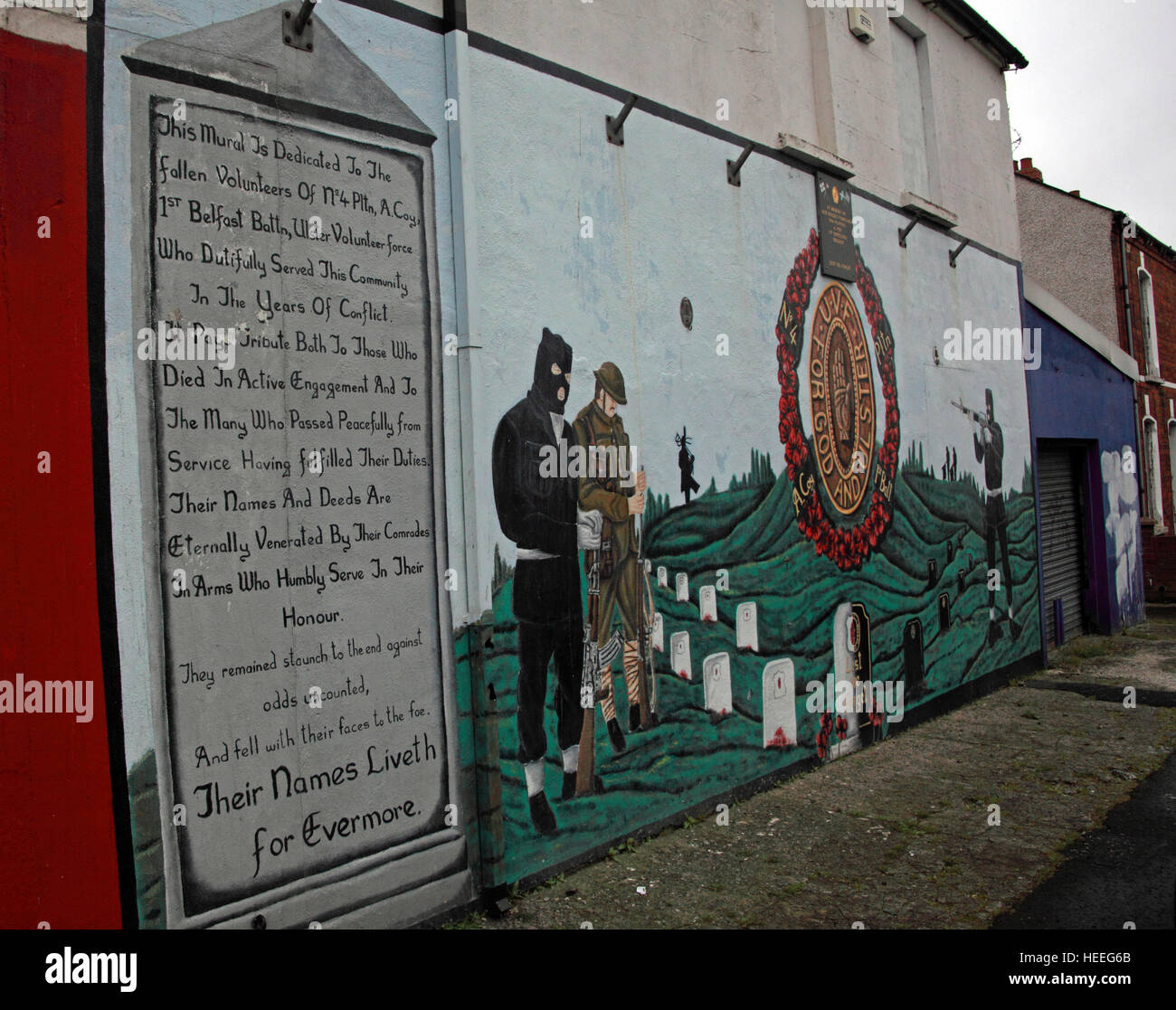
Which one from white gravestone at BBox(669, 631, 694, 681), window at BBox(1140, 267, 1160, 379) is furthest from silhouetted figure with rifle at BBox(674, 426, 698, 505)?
window at BBox(1140, 267, 1160, 379)

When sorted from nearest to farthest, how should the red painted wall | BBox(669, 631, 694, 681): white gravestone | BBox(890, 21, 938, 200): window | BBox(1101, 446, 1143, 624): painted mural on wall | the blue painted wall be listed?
1. the red painted wall
2. BBox(669, 631, 694, 681): white gravestone
3. BBox(890, 21, 938, 200): window
4. the blue painted wall
5. BBox(1101, 446, 1143, 624): painted mural on wall

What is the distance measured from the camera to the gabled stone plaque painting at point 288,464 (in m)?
3.28

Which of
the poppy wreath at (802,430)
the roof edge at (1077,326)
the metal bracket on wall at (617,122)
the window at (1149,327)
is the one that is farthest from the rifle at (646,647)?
the window at (1149,327)

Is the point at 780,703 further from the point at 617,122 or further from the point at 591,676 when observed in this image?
the point at 617,122

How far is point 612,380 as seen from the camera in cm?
521

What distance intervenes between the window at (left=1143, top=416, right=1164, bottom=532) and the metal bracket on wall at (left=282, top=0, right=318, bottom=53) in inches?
729

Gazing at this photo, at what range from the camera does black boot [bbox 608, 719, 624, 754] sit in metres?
5.02

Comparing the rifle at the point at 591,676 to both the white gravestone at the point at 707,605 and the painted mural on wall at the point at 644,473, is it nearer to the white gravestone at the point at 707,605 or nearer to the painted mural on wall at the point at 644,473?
the painted mural on wall at the point at 644,473

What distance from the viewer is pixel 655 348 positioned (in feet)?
18.2

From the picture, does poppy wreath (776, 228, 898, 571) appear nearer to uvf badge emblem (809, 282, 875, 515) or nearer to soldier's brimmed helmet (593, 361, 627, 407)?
uvf badge emblem (809, 282, 875, 515)

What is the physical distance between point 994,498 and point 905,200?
3434 millimetres
